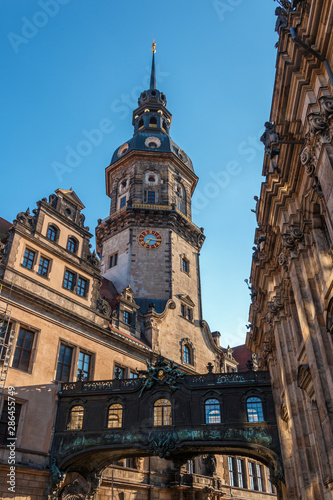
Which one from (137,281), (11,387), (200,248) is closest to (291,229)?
(11,387)

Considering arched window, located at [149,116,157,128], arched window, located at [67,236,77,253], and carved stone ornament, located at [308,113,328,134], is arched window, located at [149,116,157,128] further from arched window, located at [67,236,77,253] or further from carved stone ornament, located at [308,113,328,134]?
carved stone ornament, located at [308,113,328,134]

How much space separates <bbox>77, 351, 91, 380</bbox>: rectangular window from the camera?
2427 centimetres

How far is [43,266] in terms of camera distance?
24.6m

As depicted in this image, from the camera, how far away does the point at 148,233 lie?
128 feet

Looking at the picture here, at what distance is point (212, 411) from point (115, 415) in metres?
4.84

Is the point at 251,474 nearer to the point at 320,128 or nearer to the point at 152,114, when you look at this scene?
the point at 320,128

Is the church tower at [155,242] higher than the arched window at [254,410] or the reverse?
higher

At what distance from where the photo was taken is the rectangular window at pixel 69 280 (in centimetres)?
2578

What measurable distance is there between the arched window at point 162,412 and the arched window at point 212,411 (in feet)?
6.01

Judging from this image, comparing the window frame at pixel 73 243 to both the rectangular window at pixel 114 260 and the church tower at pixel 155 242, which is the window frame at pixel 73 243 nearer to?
the church tower at pixel 155 242

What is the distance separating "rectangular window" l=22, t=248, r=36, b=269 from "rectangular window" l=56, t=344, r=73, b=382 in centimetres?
474

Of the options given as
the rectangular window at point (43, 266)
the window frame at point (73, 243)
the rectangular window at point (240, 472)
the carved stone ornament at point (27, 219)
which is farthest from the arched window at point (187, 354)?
the carved stone ornament at point (27, 219)

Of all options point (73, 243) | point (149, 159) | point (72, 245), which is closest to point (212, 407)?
point (72, 245)

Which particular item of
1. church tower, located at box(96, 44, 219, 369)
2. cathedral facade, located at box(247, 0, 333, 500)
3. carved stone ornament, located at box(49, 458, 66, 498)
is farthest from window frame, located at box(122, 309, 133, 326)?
cathedral facade, located at box(247, 0, 333, 500)
